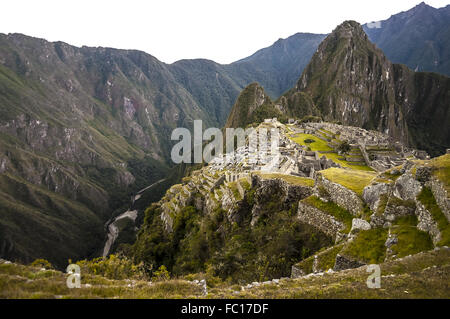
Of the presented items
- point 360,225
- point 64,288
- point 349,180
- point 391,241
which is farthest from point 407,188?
point 64,288

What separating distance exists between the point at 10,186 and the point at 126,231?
120m

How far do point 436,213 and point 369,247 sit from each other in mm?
2985

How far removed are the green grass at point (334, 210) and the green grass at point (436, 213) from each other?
421 cm

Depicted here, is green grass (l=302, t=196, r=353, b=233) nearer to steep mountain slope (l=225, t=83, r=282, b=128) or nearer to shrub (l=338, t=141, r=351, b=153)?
shrub (l=338, t=141, r=351, b=153)

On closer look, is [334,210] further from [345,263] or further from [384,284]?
[384,284]

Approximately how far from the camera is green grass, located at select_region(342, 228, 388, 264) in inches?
431

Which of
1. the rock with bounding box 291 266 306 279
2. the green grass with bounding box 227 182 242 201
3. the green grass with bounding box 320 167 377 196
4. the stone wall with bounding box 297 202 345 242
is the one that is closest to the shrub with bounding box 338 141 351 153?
the green grass with bounding box 227 182 242 201

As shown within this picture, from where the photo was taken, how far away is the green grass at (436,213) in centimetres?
938

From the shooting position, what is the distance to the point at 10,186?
19262 cm

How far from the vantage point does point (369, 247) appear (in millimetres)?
11469

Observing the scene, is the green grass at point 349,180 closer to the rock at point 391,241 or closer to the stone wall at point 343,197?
the stone wall at point 343,197

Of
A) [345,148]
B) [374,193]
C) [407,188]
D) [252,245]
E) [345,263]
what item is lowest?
[252,245]
